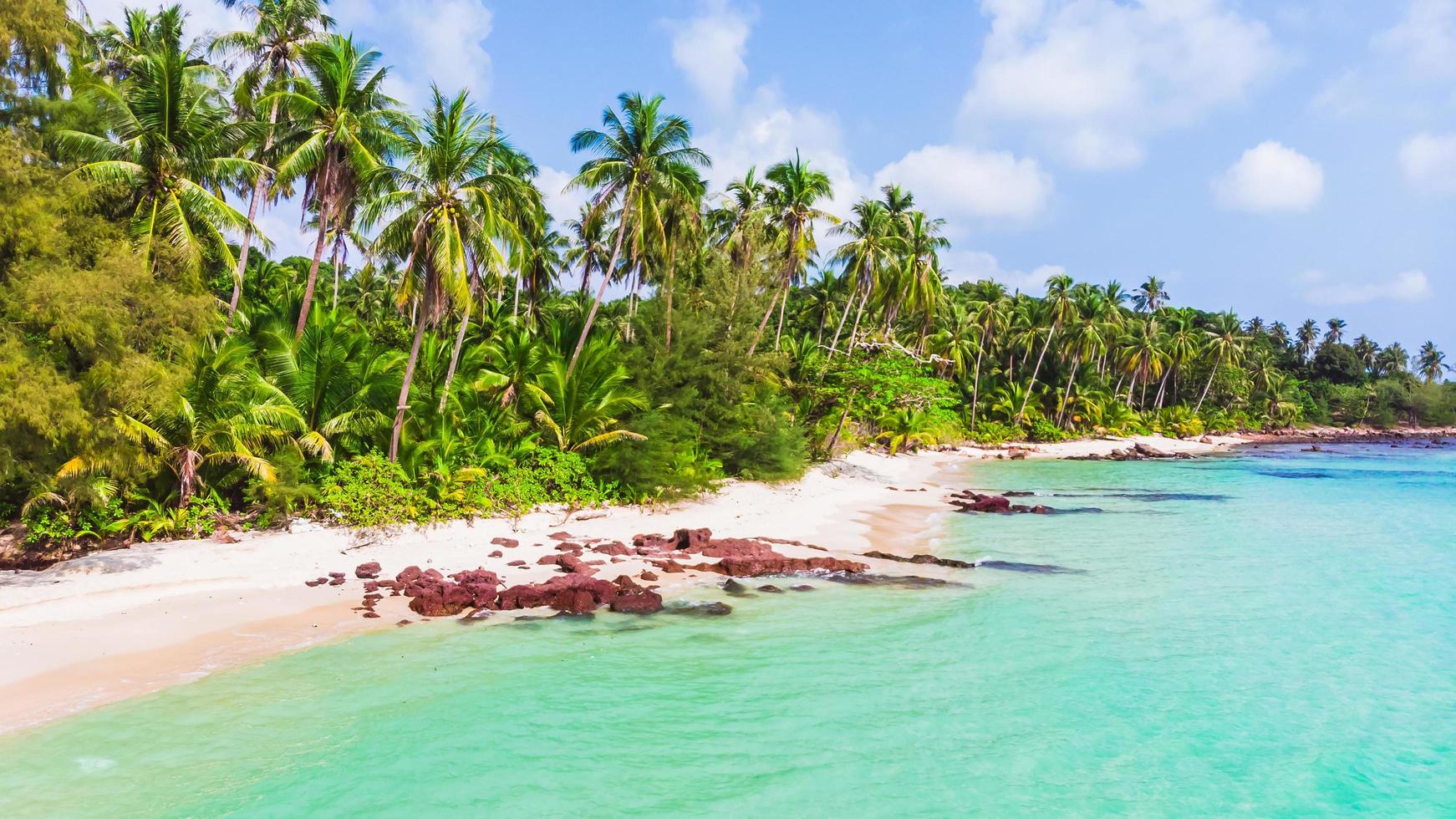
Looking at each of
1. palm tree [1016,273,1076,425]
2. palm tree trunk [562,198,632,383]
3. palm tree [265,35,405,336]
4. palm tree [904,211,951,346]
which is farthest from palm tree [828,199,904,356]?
palm tree [1016,273,1076,425]

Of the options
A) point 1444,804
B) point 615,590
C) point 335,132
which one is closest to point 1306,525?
point 1444,804

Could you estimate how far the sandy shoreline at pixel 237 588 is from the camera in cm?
916

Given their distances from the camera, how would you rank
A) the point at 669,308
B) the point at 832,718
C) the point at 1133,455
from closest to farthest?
the point at 832,718 < the point at 669,308 < the point at 1133,455

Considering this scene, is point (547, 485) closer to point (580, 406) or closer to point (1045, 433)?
point (580, 406)

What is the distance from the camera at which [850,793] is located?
23.6 ft

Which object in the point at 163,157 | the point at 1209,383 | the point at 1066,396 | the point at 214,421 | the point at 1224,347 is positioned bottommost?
the point at 214,421

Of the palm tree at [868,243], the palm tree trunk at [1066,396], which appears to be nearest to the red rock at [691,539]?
the palm tree at [868,243]

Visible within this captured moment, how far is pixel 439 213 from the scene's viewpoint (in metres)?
16.5

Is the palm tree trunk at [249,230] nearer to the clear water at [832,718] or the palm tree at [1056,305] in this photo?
the clear water at [832,718]

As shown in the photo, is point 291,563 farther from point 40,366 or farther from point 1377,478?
point 1377,478

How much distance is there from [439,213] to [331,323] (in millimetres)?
4042

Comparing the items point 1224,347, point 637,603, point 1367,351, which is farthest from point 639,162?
point 1367,351

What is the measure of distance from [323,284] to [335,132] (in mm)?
27261

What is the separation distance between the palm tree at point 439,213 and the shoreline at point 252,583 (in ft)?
10.7
